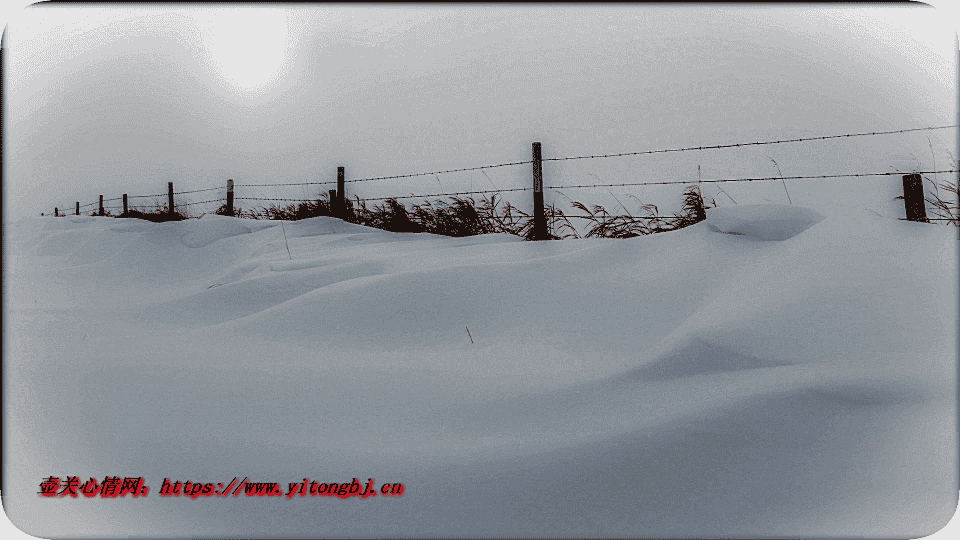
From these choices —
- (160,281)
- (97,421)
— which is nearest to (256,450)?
(97,421)

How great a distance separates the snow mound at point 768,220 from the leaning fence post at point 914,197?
220 centimetres

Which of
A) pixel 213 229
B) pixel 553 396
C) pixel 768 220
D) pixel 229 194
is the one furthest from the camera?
pixel 229 194

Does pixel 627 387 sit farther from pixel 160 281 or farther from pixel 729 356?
pixel 160 281

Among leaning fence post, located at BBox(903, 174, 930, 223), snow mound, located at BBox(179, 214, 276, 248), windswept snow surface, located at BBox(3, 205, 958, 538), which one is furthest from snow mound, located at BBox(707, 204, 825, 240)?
snow mound, located at BBox(179, 214, 276, 248)

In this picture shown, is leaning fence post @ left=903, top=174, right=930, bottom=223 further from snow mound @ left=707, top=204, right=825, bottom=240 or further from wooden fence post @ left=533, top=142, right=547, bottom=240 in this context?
wooden fence post @ left=533, top=142, right=547, bottom=240

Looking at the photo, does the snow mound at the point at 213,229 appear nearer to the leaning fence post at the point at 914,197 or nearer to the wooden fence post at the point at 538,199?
the wooden fence post at the point at 538,199

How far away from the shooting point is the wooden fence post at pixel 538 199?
4.15m

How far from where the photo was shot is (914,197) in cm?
357

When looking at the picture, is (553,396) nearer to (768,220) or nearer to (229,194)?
(768,220)

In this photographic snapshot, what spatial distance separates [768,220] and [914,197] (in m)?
2.42

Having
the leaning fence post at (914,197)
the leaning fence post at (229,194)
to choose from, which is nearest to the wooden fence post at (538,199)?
the leaning fence post at (914,197)

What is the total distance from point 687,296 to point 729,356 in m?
0.45

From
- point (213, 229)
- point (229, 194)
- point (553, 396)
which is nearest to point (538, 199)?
point (213, 229)

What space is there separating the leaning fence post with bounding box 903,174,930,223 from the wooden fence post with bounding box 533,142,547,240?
237cm
